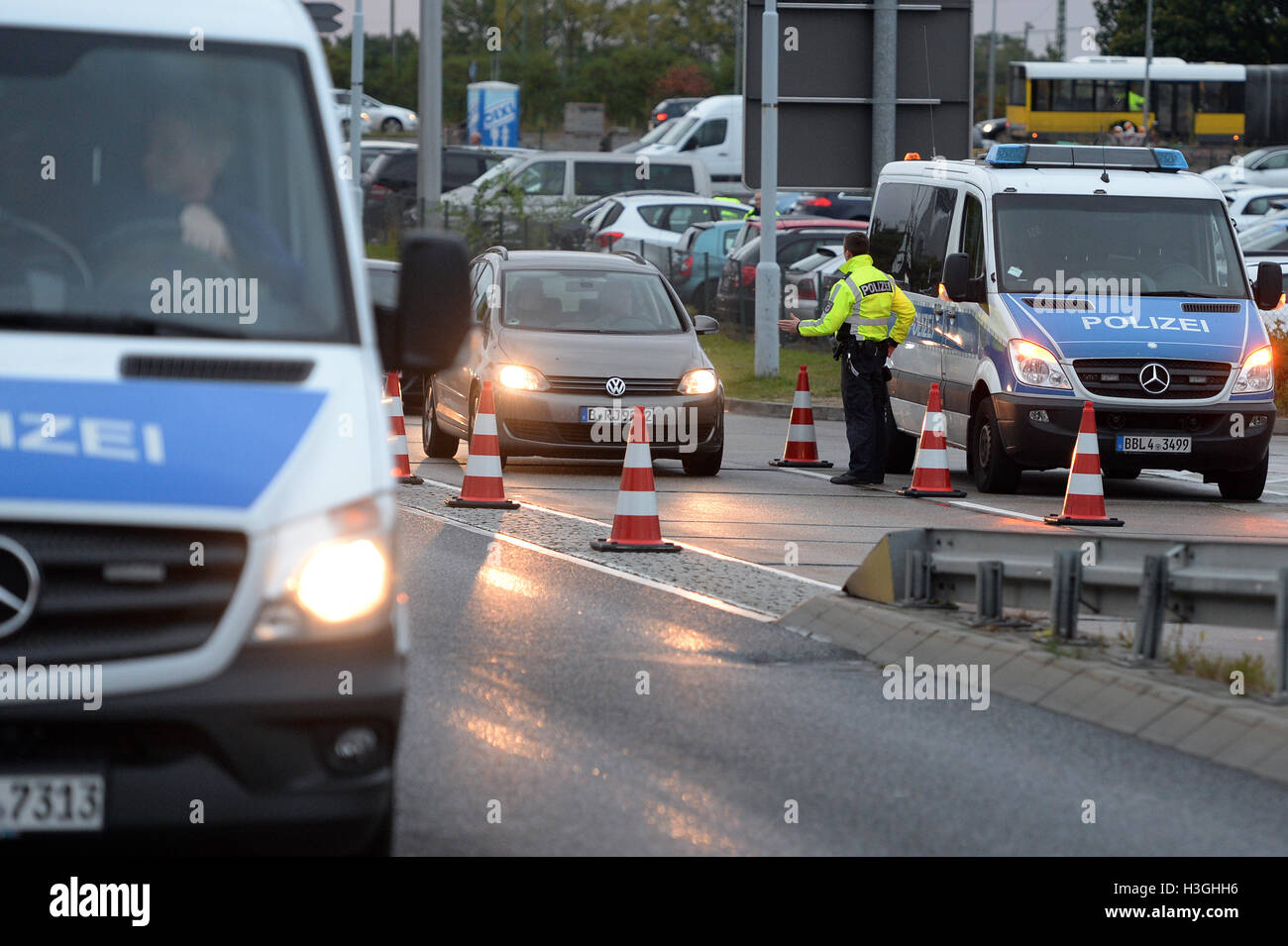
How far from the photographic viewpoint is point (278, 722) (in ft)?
15.4

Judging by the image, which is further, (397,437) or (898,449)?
(898,449)

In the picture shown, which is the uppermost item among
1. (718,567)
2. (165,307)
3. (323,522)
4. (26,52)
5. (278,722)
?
(26,52)

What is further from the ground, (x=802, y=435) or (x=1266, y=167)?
(x=1266, y=167)

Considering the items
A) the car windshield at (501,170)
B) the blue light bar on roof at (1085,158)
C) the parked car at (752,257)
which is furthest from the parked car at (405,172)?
the blue light bar on roof at (1085,158)

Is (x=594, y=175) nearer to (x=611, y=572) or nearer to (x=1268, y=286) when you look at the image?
(x=1268, y=286)

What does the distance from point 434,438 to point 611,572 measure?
22.7 ft

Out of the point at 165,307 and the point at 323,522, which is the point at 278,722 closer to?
the point at 323,522

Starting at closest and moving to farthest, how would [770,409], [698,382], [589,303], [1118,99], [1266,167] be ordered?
[698,382] → [589,303] → [770,409] → [1266,167] → [1118,99]

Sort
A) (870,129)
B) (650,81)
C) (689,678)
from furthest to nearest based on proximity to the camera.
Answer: (650,81) → (870,129) → (689,678)

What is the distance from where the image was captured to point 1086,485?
14258 mm

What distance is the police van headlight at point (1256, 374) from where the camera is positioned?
16.0 m

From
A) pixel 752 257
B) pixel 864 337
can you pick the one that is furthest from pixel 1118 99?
pixel 864 337

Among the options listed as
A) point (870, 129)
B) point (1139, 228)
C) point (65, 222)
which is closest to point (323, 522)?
point (65, 222)

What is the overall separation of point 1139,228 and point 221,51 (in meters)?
12.0
